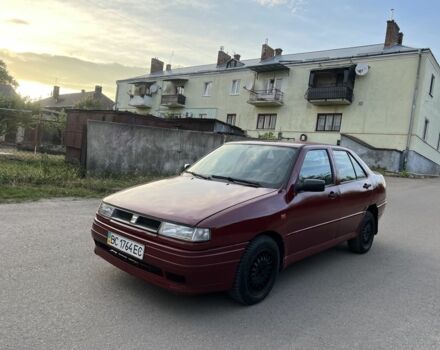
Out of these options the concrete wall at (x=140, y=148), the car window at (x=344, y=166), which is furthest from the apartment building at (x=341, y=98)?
the car window at (x=344, y=166)

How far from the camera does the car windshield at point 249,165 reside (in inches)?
167

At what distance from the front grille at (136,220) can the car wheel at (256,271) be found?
86cm

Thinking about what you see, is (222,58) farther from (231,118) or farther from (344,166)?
(344,166)

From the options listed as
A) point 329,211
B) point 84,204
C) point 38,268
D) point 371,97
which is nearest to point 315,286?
point 329,211

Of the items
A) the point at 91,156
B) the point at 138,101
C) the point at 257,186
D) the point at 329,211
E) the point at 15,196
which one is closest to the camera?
the point at 257,186

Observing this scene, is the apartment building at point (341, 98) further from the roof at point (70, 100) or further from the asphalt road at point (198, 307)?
the roof at point (70, 100)

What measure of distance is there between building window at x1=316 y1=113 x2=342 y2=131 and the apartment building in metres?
0.08

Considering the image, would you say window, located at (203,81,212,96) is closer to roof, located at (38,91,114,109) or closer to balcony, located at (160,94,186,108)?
balcony, located at (160,94,186,108)

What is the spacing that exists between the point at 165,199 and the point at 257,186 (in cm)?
102

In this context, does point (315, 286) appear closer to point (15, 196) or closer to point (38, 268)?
point (38, 268)

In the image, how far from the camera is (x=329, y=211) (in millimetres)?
4742

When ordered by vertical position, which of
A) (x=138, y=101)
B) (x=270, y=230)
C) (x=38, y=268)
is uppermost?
(x=138, y=101)

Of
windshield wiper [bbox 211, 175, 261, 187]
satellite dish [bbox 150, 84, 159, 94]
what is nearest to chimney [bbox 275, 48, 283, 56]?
satellite dish [bbox 150, 84, 159, 94]

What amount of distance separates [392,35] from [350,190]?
106 feet
